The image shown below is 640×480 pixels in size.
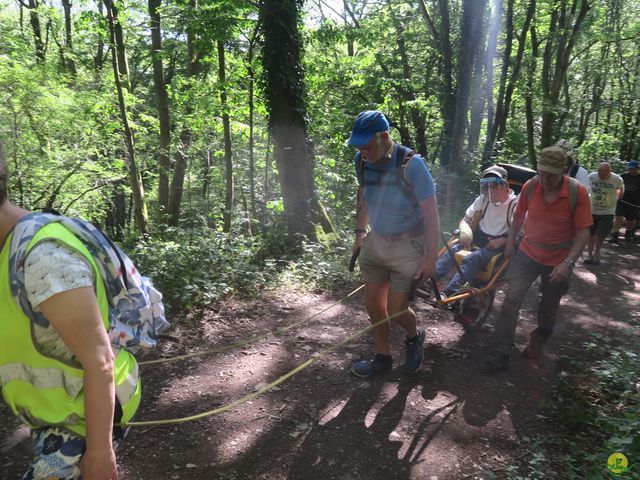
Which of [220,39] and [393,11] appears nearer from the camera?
[220,39]

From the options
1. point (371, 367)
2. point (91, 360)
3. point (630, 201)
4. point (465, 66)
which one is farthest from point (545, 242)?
point (465, 66)

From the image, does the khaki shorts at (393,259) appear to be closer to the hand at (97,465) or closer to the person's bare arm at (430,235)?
the person's bare arm at (430,235)

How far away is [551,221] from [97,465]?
4.13 m

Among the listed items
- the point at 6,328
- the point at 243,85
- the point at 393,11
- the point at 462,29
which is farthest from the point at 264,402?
the point at 393,11

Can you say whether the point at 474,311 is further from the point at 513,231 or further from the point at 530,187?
the point at 530,187

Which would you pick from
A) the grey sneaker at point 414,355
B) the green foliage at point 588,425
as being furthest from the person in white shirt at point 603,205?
the grey sneaker at point 414,355

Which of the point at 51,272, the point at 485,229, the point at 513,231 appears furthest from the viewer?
the point at 485,229

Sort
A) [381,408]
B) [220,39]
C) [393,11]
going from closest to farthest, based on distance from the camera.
→ [381,408] < [220,39] < [393,11]

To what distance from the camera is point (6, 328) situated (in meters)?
1.33

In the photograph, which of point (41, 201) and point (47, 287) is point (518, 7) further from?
point (47, 287)

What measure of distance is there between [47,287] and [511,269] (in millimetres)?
4305

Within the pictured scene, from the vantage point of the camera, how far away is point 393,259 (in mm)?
3682

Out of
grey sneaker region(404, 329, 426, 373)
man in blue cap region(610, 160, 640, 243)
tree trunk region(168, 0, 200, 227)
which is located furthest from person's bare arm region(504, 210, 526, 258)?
tree trunk region(168, 0, 200, 227)

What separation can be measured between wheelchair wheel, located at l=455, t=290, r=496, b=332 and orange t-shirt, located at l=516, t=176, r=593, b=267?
0.98 metres
